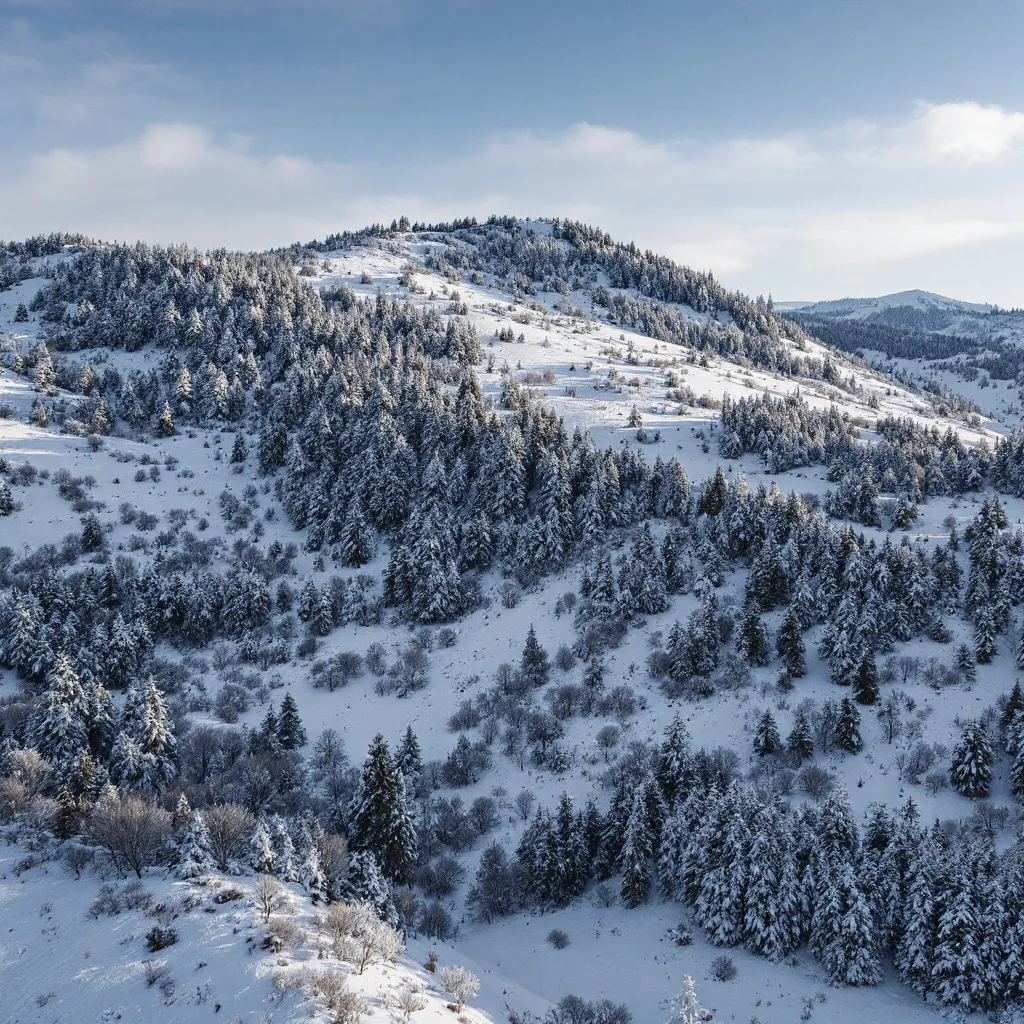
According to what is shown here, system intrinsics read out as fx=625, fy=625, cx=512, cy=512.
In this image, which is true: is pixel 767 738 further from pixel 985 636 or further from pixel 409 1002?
pixel 409 1002

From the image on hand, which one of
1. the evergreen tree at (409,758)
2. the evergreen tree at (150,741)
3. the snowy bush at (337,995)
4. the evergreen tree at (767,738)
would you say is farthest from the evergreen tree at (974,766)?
the evergreen tree at (150,741)

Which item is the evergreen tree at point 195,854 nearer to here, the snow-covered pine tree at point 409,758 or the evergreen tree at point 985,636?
the snow-covered pine tree at point 409,758

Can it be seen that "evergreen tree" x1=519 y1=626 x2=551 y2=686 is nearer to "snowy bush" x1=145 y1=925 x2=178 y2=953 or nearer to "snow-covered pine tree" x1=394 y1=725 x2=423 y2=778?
"snow-covered pine tree" x1=394 y1=725 x2=423 y2=778

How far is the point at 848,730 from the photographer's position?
184ft

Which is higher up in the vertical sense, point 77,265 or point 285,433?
point 77,265

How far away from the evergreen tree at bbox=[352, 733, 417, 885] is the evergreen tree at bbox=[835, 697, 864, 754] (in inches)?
1514

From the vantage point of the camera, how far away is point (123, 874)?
35.1 meters

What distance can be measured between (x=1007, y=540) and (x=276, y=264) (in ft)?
580

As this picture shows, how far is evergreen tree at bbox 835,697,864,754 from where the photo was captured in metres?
55.8

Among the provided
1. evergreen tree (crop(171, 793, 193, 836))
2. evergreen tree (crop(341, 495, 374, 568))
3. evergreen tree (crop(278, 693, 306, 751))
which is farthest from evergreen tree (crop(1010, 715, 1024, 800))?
evergreen tree (crop(341, 495, 374, 568))

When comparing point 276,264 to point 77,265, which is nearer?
point 77,265

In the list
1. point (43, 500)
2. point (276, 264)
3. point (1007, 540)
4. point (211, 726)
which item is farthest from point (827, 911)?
point (276, 264)

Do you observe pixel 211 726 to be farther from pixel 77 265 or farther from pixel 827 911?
pixel 77 265

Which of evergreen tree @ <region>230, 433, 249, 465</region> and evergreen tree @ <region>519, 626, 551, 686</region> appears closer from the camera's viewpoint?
evergreen tree @ <region>519, 626, 551, 686</region>
